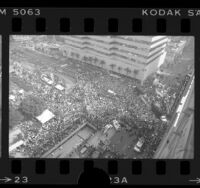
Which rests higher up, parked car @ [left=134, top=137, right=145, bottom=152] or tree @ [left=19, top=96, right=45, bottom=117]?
tree @ [left=19, top=96, right=45, bottom=117]

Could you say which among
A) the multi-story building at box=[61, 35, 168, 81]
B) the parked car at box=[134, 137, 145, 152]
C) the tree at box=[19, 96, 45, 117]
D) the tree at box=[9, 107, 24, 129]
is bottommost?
the parked car at box=[134, 137, 145, 152]

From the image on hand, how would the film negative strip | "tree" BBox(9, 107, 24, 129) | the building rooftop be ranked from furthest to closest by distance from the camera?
the building rooftop
"tree" BBox(9, 107, 24, 129)
the film negative strip

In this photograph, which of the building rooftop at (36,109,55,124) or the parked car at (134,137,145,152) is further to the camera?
the building rooftop at (36,109,55,124)

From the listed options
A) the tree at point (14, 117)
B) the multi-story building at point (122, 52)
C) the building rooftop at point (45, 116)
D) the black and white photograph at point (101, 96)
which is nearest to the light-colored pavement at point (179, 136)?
the black and white photograph at point (101, 96)

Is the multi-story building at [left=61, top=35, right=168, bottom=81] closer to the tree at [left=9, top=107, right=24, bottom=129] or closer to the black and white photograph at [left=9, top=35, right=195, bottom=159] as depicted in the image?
the black and white photograph at [left=9, top=35, right=195, bottom=159]

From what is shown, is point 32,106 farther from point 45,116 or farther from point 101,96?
point 101,96

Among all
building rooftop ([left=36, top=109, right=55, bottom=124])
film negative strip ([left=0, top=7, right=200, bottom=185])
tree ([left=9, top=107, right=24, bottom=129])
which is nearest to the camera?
film negative strip ([left=0, top=7, right=200, bottom=185])

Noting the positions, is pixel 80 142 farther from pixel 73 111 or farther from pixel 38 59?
pixel 38 59

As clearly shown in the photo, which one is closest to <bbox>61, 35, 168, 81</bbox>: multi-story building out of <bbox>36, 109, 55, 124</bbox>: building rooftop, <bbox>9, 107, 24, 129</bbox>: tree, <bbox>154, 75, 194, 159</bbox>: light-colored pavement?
<bbox>154, 75, 194, 159</bbox>: light-colored pavement
